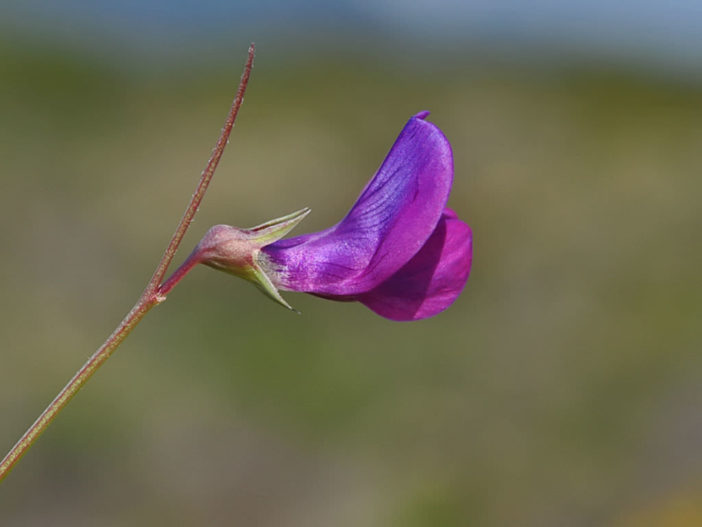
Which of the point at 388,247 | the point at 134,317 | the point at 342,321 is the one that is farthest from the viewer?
the point at 342,321

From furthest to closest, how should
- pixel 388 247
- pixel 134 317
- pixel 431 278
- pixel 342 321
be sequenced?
pixel 342 321 < pixel 431 278 < pixel 388 247 < pixel 134 317

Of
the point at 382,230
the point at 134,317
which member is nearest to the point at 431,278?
the point at 382,230

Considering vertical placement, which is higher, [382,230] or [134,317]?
[382,230]

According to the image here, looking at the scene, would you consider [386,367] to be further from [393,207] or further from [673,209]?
[393,207]

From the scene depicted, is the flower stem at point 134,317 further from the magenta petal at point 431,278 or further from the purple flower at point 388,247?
the magenta petal at point 431,278

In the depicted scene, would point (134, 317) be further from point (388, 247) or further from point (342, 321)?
point (342, 321)

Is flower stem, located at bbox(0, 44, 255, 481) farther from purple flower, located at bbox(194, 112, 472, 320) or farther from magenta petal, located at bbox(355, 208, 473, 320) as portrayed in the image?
magenta petal, located at bbox(355, 208, 473, 320)

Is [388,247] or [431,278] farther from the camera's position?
[431,278]
